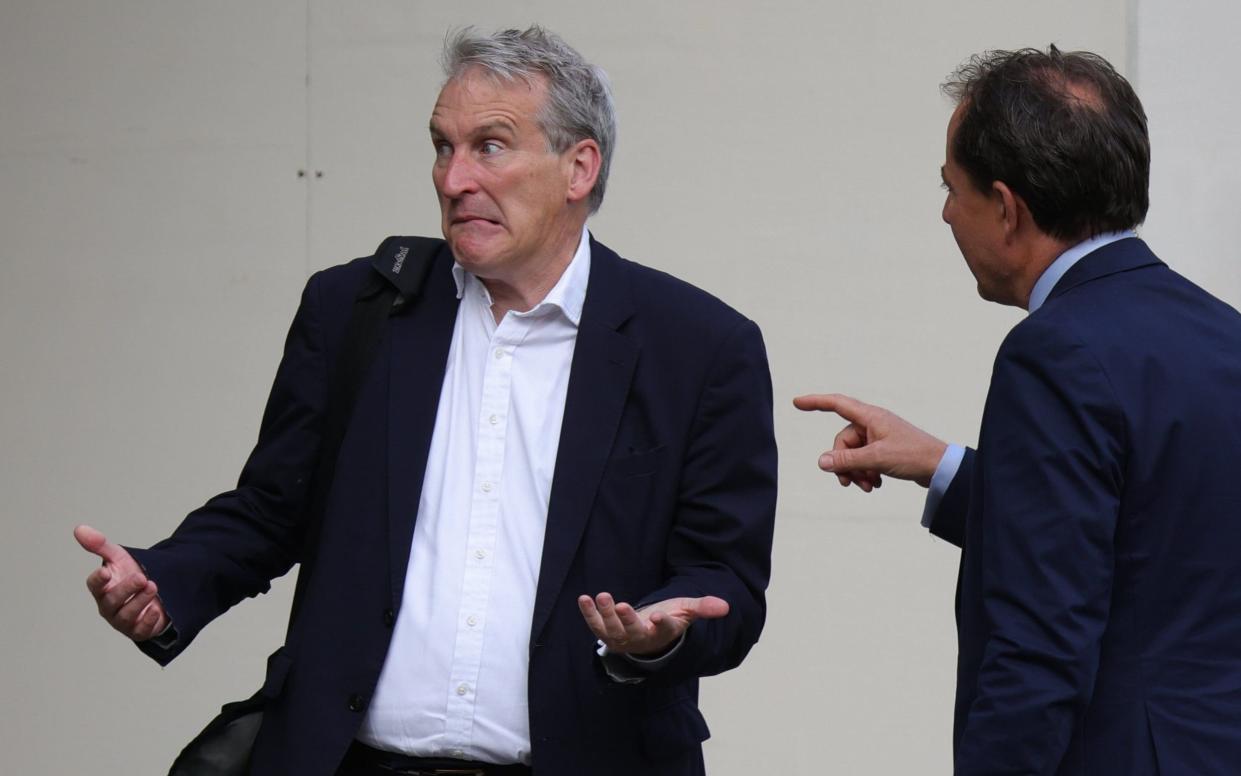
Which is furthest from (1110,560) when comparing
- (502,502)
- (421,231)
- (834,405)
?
(421,231)

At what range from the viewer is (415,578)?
258cm

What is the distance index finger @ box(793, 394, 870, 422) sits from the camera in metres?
2.62

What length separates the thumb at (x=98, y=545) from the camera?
2.36m

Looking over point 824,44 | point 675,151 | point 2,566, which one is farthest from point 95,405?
point 824,44

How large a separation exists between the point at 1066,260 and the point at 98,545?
142 centimetres

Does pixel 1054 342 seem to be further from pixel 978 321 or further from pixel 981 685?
pixel 978 321

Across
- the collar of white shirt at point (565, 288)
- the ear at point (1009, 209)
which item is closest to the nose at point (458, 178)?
the collar of white shirt at point (565, 288)

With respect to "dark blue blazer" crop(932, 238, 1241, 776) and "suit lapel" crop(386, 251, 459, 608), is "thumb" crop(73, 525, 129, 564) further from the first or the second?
"dark blue blazer" crop(932, 238, 1241, 776)

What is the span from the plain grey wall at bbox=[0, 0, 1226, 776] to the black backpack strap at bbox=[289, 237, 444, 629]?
1865 mm

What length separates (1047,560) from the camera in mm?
2018

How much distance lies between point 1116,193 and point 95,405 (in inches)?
140

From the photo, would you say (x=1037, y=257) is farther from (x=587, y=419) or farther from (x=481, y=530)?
(x=481, y=530)

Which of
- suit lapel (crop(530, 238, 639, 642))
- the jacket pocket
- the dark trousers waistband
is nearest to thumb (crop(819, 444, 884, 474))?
suit lapel (crop(530, 238, 639, 642))

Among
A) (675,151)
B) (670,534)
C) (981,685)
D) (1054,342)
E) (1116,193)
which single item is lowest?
(981,685)
